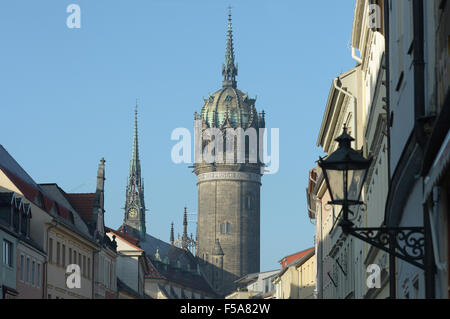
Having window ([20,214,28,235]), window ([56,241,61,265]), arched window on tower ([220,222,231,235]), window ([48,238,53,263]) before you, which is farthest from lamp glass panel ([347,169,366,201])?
arched window on tower ([220,222,231,235])

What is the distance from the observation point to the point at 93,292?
58344 millimetres

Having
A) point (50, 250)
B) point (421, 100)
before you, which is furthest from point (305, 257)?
point (421, 100)

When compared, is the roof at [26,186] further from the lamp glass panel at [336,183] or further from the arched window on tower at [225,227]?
the arched window on tower at [225,227]

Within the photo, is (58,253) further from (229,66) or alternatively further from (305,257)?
(229,66)

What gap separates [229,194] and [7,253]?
12932 centimetres

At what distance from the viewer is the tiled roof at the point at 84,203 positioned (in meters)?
60.6

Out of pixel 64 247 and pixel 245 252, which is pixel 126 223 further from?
pixel 64 247

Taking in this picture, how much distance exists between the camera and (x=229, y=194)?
168875 millimetres

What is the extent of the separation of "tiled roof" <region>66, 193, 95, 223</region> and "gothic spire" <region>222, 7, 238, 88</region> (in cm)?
11850

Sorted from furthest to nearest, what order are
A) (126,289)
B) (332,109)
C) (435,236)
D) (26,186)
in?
(126,289) → (26,186) → (332,109) → (435,236)
